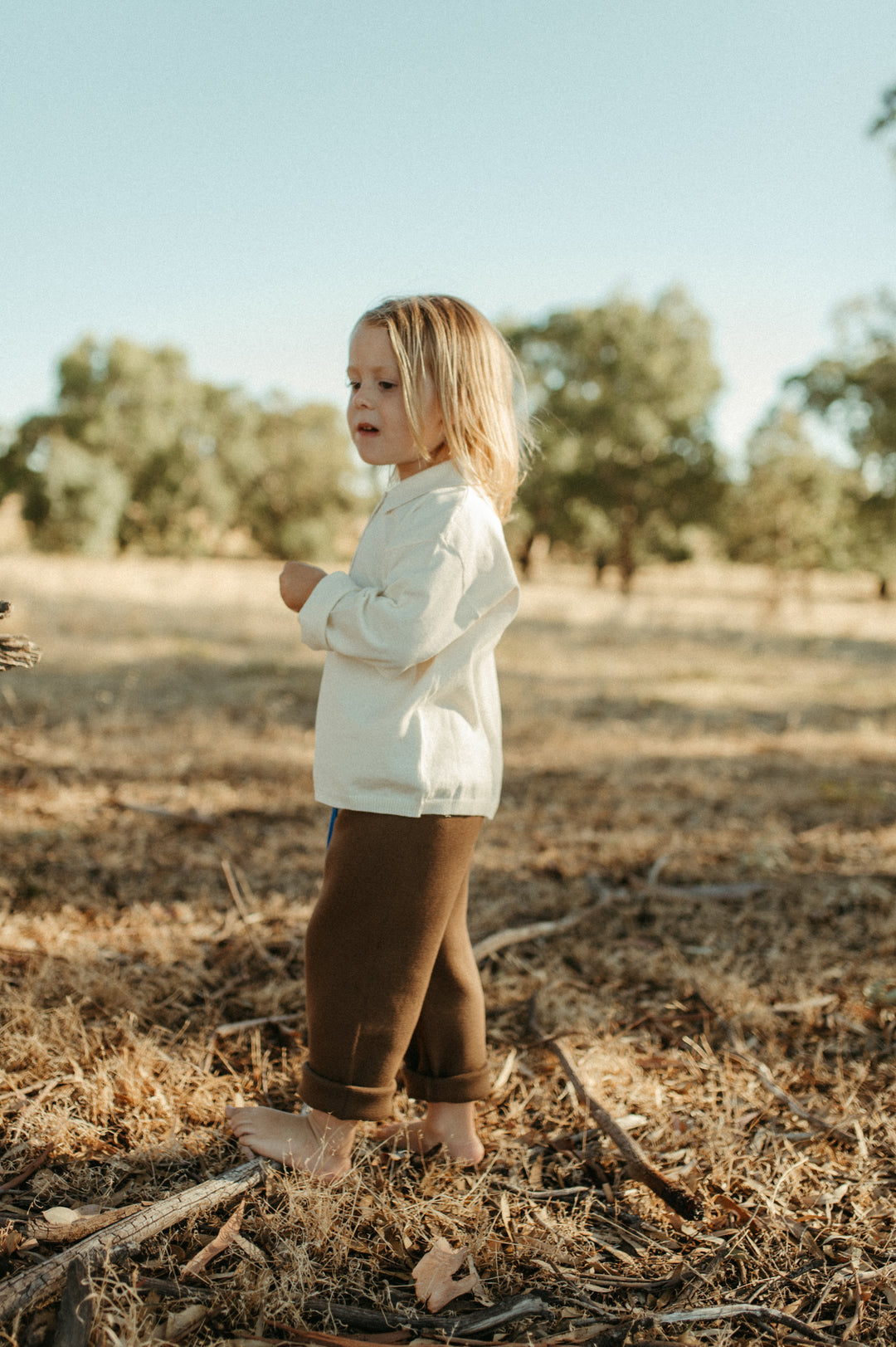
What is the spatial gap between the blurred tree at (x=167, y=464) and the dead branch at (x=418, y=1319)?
29627 mm

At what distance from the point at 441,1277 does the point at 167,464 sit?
111ft

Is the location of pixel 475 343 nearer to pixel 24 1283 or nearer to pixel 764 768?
pixel 24 1283

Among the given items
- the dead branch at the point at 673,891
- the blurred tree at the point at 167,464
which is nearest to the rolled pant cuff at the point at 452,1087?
the dead branch at the point at 673,891

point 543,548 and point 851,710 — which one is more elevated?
point 543,548

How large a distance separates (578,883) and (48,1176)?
7.54 ft

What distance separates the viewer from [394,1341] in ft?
4.62

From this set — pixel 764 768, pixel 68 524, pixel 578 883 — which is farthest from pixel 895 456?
pixel 68 524

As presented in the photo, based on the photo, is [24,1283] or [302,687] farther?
[302,687]

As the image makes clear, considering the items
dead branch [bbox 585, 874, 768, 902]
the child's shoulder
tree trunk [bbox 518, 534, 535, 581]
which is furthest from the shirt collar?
tree trunk [bbox 518, 534, 535, 581]

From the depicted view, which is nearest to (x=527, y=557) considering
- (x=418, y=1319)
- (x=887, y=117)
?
(x=887, y=117)

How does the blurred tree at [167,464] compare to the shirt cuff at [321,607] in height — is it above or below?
above

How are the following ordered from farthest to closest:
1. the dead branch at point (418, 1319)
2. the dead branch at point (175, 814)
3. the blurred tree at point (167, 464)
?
the blurred tree at point (167, 464) → the dead branch at point (175, 814) → the dead branch at point (418, 1319)

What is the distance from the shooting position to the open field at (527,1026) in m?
1.56

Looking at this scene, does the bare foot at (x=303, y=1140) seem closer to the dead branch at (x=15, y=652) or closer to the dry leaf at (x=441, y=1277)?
the dry leaf at (x=441, y=1277)
